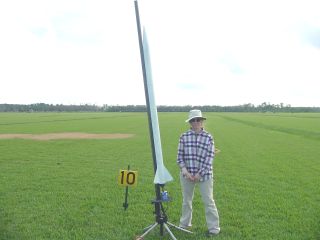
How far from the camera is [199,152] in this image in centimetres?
615

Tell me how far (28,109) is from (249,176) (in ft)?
528

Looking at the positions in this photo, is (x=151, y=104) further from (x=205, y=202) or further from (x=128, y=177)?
(x=205, y=202)

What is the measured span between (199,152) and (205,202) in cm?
85

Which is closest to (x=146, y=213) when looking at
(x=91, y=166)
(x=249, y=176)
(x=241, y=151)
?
(x=249, y=176)

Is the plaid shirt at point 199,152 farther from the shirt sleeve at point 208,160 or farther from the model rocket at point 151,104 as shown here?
the model rocket at point 151,104

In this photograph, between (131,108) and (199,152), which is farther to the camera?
(131,108)

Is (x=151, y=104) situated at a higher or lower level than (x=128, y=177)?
higher

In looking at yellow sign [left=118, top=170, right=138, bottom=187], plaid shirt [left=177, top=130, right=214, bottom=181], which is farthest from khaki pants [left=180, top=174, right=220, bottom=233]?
yellow sign [left=118, top=170, right=138, bottom=187]

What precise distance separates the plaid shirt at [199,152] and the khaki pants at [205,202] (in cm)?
18

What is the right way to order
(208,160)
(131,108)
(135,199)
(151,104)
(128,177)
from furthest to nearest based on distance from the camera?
1. (131,108)
2. (135,199)
3. (128,177)
4. (208,160)
5. (151,104)

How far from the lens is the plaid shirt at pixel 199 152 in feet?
20.1

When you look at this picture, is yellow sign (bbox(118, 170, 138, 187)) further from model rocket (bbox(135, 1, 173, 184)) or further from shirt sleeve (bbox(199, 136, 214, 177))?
shirt sleeve (bbox(199, 136, 214, 177))

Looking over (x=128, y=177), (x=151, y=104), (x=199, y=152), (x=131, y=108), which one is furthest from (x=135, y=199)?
(x=131, y=108)

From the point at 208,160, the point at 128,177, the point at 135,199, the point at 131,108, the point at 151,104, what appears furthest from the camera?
the point at 131,108
